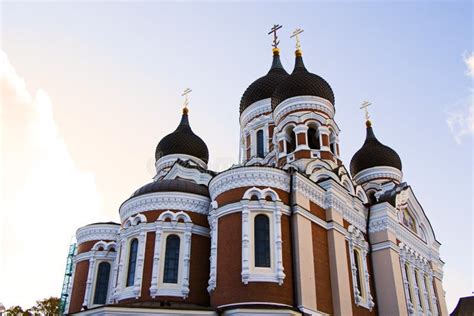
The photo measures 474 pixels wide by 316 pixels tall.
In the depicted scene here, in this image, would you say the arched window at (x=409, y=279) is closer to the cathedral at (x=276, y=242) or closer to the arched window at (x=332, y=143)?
the cathedral at (x=276, y=242)

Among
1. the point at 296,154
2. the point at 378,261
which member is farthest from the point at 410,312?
the point at 296,154

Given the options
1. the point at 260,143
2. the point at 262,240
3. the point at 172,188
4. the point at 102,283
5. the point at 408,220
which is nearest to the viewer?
the point at 262,240

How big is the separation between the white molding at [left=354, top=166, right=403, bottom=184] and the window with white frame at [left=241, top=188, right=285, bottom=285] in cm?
1105

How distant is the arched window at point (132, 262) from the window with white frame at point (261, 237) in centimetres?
407

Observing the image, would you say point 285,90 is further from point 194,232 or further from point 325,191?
point 194,232

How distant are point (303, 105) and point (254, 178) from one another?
6.01 metres

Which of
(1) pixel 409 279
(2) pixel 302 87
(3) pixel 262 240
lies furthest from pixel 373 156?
(3) pixel 262 240

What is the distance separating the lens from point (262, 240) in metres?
14.1

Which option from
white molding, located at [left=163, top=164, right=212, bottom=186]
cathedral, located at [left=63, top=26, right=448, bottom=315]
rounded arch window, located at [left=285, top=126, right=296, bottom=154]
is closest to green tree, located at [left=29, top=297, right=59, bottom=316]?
cathedral, located at [left=63, top=26, right=448, bottom=315]

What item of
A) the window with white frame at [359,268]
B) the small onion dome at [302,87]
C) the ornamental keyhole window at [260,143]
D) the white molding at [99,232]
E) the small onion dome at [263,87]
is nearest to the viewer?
the window with white frame at [359,268]

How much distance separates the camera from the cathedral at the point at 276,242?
13727 mm

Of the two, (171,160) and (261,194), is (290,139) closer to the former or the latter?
(261,194)

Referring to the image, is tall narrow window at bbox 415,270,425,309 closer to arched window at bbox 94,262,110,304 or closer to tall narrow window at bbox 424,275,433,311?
tall narrow window at bbox 424,275,433,311

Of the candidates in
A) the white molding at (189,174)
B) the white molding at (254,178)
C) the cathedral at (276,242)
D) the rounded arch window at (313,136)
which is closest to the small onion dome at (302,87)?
the cathedral at (276,242)
